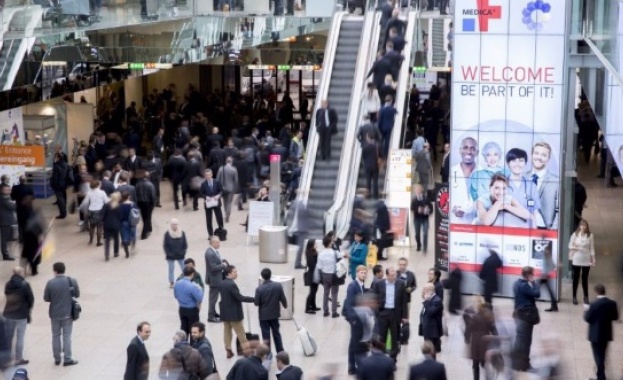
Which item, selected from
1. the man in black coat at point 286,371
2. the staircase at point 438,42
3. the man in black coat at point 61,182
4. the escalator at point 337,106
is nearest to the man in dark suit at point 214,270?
the man in black coat at point 286,371

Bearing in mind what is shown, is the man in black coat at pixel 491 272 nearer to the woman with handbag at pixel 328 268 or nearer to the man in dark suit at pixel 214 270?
the woman with handbag at pixel 328 268

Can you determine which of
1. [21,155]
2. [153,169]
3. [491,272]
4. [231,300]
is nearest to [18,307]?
[231,300]

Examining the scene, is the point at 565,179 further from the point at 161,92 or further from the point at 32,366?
the point at 161,92

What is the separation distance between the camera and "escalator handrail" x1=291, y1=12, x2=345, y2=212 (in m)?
26.3

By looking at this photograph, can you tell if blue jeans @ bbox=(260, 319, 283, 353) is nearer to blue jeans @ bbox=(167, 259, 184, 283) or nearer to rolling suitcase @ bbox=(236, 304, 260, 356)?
rolling suitcase @ bbox=(236, 304, 260, 356)

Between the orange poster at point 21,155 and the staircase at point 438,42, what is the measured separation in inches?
440

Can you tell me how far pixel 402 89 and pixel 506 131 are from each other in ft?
27.5

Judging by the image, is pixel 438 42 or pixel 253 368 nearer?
pixel 253 368

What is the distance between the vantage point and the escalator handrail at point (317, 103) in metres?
26.3

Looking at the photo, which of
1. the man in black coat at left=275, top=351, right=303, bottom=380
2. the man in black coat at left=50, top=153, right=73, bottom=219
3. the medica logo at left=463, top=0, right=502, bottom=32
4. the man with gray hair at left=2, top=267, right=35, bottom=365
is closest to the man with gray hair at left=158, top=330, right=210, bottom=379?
the man in black coat at left=275, top=351, right=303, bottom=380

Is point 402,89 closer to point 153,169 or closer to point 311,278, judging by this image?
point 153,169

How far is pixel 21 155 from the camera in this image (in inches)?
1009

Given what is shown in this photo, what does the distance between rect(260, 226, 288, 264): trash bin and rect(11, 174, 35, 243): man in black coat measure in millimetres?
4503

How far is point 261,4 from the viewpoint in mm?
36031
